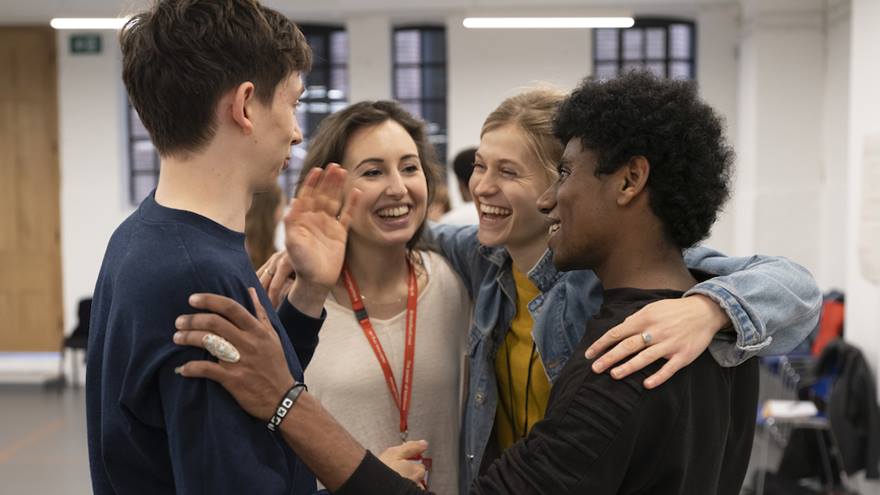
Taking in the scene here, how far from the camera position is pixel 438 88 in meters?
9.66

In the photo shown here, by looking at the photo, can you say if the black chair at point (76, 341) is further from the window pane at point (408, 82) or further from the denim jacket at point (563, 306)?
the denim jacket at point (563, 306)

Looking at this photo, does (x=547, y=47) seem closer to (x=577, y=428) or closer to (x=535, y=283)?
(x=535, y=283)

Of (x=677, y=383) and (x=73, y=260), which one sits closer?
(x=677, y=383)

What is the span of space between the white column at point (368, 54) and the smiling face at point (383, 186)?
7.09 metres

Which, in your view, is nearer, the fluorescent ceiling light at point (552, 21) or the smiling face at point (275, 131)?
the smiling face at point (275, 131)

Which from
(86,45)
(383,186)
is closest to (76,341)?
(86,45)

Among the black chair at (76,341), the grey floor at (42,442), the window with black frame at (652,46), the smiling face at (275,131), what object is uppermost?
the window with black frame at (652,46)

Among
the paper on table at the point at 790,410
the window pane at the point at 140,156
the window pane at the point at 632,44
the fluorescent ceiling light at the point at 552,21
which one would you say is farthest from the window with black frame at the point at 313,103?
the paper on table at the point at 790,410

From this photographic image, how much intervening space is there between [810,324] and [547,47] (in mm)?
7914

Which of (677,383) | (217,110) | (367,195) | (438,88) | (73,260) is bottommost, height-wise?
(73,260)

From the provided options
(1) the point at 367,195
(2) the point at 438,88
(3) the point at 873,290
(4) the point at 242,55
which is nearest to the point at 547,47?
(2) the point at 438,88

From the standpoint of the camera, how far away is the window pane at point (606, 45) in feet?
30.9

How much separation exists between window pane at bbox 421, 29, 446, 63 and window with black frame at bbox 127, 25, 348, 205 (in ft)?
2.87

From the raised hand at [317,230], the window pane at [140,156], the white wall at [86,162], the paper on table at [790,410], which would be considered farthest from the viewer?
the window pane at [140,156]
